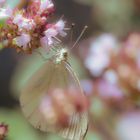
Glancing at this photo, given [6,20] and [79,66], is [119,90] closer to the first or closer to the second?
[79,66]

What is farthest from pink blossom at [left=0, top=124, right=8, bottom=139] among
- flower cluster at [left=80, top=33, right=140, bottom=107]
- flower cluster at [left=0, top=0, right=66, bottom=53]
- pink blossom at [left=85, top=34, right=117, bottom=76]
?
pink blossom at [left=85, top=34, right=117, bottom=76]

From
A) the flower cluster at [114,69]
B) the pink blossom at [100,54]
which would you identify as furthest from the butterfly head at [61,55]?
the pink blossom at [100,54]

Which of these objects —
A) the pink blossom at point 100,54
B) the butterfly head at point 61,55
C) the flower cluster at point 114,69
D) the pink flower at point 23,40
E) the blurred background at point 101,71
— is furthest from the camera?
the pink blossom at point 100,54

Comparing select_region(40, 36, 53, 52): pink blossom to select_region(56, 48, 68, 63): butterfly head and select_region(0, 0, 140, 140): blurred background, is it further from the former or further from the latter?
select_region(0, 0, 140, 140): blurred background

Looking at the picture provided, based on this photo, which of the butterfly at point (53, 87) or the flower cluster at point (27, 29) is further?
the butterfly at point (53, 87)

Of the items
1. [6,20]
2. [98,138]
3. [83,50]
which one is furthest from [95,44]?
[6,20]

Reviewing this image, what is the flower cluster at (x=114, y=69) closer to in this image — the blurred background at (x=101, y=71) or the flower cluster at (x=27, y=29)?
the blurred background at (x=101, y=71)
